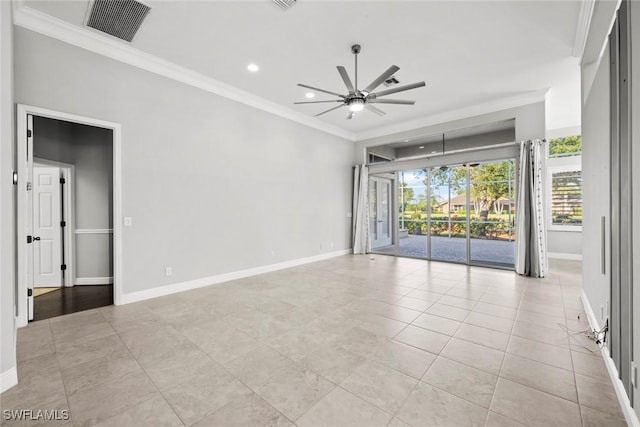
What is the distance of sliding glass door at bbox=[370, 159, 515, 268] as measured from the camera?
6023mm

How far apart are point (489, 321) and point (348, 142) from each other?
5.97m

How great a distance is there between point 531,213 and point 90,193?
8.39 metres

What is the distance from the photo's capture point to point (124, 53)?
3.71 meters

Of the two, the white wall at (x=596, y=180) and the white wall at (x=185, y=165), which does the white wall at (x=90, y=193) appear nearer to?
the white wall at (x=185, y=165)

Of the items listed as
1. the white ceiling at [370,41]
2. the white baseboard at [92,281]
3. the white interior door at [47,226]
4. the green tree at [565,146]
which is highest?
the white ceiling at [370,41]

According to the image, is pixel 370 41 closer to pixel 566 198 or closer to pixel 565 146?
pixel 565 146

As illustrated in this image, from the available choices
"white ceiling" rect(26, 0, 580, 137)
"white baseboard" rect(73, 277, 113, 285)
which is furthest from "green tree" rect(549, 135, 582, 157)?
"white baseboard" rect(73, 277, 113, 285)

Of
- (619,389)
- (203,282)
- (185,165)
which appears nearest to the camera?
(619,389)

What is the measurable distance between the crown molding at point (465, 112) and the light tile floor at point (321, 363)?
3.77m

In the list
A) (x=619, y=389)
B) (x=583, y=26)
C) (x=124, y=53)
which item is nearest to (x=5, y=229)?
(x=124, y=53)

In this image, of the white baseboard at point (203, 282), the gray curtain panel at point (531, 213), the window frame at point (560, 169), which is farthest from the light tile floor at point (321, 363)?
the window frame at point (560, 169)

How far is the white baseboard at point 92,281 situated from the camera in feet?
15.7

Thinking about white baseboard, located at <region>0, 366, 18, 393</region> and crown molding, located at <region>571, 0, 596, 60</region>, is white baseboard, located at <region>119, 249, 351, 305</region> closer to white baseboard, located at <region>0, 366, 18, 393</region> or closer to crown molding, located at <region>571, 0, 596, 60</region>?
white baseboard, located at <region>0, 366, 18, 393</region>

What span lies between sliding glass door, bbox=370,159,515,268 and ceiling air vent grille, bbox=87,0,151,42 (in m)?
6.20
